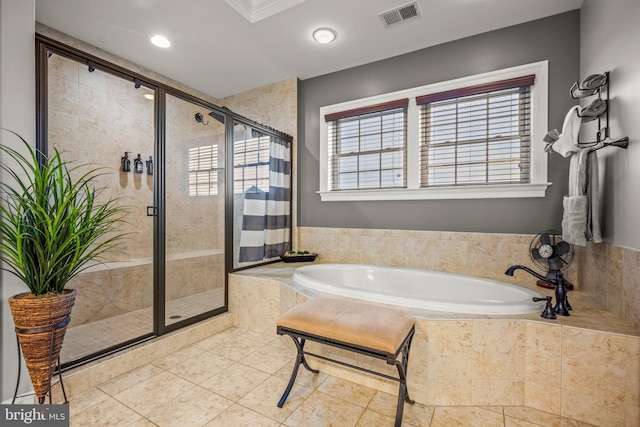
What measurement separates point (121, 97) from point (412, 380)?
11.8 ft

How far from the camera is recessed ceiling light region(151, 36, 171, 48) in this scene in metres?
2.71

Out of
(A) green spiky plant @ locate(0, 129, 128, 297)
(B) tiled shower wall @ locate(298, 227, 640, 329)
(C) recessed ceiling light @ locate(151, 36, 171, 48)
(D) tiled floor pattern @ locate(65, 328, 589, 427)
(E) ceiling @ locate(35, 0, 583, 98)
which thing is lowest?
(D) tiled floor pattern @ locate(65, 328, 589, 427)

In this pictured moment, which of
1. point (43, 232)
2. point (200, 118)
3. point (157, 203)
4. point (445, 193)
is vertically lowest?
point (43, 232)

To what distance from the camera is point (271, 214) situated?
3.28 m

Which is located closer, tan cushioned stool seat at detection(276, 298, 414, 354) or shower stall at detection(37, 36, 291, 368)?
tan cushioned stool seat at detection(276, 298, 414, 354)

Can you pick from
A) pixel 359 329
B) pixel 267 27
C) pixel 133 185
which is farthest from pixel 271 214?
pixel 359 329

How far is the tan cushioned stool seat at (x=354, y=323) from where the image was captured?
4.60 ft

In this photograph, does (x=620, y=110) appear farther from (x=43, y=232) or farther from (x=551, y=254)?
(x=43, y=232)

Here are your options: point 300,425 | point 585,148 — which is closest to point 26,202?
point 300,425

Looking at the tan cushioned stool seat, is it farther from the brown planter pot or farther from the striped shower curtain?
the striped shower curtain

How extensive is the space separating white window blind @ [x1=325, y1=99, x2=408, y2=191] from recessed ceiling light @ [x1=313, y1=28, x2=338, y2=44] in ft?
2.48

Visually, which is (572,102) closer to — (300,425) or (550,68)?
(550,68)

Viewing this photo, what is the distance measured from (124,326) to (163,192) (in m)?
1.23

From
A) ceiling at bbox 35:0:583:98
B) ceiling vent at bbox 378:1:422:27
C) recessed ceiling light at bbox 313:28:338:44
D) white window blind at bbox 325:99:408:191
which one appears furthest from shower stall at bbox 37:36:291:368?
ceiling vent at bbox 378:1:422:27
